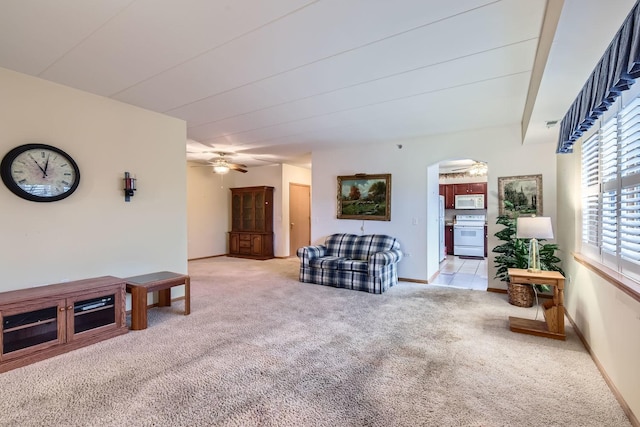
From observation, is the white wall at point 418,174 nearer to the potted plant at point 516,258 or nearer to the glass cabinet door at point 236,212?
the potted plant at point 516,258

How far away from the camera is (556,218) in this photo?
4.39 metres

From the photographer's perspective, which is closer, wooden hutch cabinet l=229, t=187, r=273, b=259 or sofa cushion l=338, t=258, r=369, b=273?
sofa cushion l=338, t=258, r=369, b=273

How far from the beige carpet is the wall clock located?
1588 millimetres

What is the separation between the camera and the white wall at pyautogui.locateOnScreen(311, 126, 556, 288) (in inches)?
180

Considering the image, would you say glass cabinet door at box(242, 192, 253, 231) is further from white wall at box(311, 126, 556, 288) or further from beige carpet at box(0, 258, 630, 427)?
beige carpet at box(0, 258, 630, 427)

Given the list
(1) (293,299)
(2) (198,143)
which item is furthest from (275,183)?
(1) (293,299)

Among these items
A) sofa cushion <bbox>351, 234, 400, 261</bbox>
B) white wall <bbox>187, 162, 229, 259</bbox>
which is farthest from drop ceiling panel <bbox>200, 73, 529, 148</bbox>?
white wall <bbox>187, 162, 229, 259</bbox>

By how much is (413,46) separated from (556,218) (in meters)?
3.59

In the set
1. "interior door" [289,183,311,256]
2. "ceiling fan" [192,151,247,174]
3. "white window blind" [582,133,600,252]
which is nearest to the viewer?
"white window blind" [582,133,600,252]

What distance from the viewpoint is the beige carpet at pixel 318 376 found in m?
1.87

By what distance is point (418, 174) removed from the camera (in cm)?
535

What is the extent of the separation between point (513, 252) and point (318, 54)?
12.4ft

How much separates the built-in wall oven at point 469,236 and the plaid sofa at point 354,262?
3884mm

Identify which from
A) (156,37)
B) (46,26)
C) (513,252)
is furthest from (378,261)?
(46,26)
